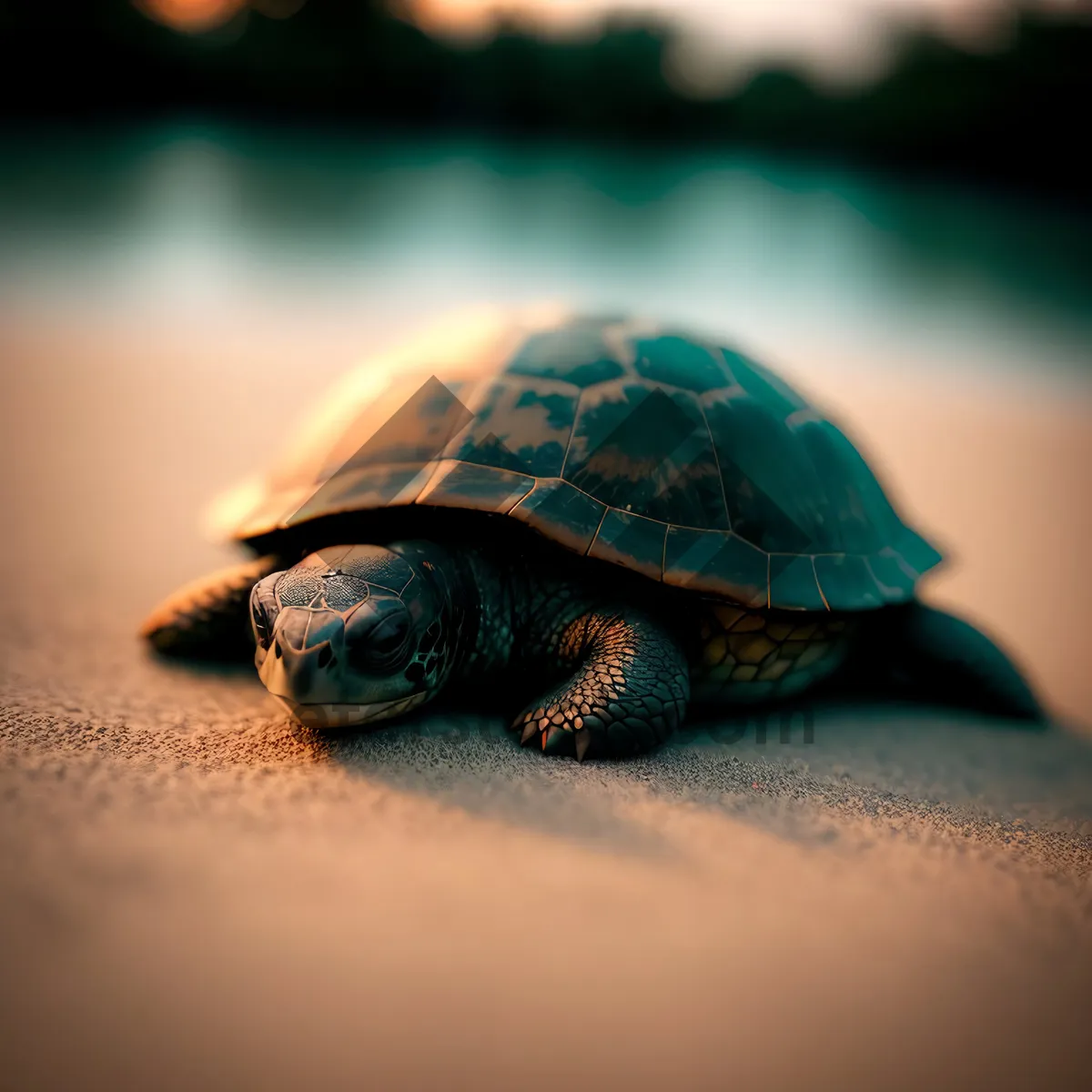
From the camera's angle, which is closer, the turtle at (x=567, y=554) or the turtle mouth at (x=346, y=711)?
the turtle mouth at (x=346, y=711)

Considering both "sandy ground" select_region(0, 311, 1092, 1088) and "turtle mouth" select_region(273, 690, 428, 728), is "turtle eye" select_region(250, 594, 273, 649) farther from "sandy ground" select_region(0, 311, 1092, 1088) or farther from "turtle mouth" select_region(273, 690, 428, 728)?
"sandy ground" select_region(0, 311, 1092, 1088)

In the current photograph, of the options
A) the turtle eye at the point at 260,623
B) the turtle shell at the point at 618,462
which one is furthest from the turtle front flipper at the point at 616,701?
the turtle eye at the point at 260,623

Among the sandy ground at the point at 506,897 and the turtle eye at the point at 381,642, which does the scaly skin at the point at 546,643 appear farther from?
the sandy ground at the point at 506,897

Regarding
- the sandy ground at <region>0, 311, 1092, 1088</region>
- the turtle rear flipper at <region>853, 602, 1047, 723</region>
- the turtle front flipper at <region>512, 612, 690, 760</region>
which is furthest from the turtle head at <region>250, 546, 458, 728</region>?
the turtle rear flipper at <region>853, 602, 1047, 723</region>

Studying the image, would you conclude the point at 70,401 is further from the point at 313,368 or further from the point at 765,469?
the point at 765,469

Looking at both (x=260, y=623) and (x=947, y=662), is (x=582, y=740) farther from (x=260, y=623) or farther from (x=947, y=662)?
(x=947, y=662)

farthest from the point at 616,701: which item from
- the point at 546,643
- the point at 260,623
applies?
the point at 260,623

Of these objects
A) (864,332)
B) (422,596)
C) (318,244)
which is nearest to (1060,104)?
(864,332)
